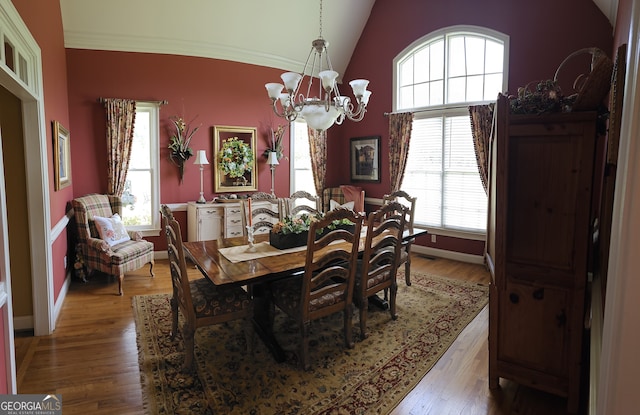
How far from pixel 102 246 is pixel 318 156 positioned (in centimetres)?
368

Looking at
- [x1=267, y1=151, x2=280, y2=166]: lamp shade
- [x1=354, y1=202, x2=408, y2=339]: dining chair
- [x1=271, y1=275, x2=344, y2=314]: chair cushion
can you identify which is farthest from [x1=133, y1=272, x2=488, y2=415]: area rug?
[x1=267, y1=151, x2=280, y2=166]: lamp shade

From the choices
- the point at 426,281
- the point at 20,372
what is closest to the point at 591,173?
the point at 426,281

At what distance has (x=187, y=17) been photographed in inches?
194

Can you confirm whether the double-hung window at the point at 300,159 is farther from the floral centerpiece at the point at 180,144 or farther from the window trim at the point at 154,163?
the window trim at the point at 154,163

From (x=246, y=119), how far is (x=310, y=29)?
69.3 inches

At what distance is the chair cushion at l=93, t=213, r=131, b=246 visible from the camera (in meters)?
4.29

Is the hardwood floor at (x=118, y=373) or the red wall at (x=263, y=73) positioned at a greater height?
the red wall at (x=263, y=73)

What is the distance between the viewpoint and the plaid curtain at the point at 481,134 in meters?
4.84

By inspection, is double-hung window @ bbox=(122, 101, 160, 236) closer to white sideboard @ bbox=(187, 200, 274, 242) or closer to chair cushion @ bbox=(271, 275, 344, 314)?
white sideboard @ bbox=(187, 200, 274, 242)

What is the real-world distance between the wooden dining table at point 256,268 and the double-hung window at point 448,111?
278cm

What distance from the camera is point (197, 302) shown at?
2471mm

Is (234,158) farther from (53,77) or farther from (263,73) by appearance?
(53,77)

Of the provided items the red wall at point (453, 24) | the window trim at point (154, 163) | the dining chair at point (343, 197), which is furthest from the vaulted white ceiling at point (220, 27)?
the dining chair at point (343, 197)

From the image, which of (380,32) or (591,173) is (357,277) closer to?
(591,173)
